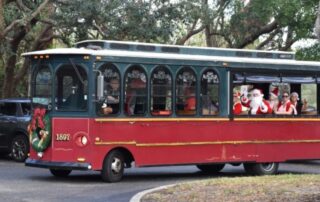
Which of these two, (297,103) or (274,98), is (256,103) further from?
(297,103)

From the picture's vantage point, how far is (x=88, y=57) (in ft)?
48.7

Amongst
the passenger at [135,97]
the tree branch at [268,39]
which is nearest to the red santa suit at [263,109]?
the passenger at [135,97]

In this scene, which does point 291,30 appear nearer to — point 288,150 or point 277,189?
point 288,150

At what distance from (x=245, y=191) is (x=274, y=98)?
6.21 metres

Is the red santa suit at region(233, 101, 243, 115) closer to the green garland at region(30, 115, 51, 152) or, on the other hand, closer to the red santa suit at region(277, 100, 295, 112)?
the red santa suit at region(277, 100, 295, 112)

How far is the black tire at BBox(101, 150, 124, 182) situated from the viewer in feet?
49.4

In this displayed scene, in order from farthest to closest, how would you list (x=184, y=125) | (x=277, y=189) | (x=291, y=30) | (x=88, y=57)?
(x=291, y=30), (x=184, y=125), (x=88, y=57), (x=277, y=189)

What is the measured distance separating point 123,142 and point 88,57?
2027 mm

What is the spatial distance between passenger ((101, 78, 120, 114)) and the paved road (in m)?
1.60

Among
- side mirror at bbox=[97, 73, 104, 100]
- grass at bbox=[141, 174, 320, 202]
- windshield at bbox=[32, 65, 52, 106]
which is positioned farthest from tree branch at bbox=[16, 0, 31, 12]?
grass at bbox=[141, 174, 320, 202]

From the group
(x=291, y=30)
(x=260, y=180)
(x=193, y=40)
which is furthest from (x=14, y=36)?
(x=193, y=40)

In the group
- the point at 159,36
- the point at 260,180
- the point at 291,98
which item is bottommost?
the point at 260,180

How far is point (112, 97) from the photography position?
49.5ft

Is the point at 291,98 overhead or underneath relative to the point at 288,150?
overhead
